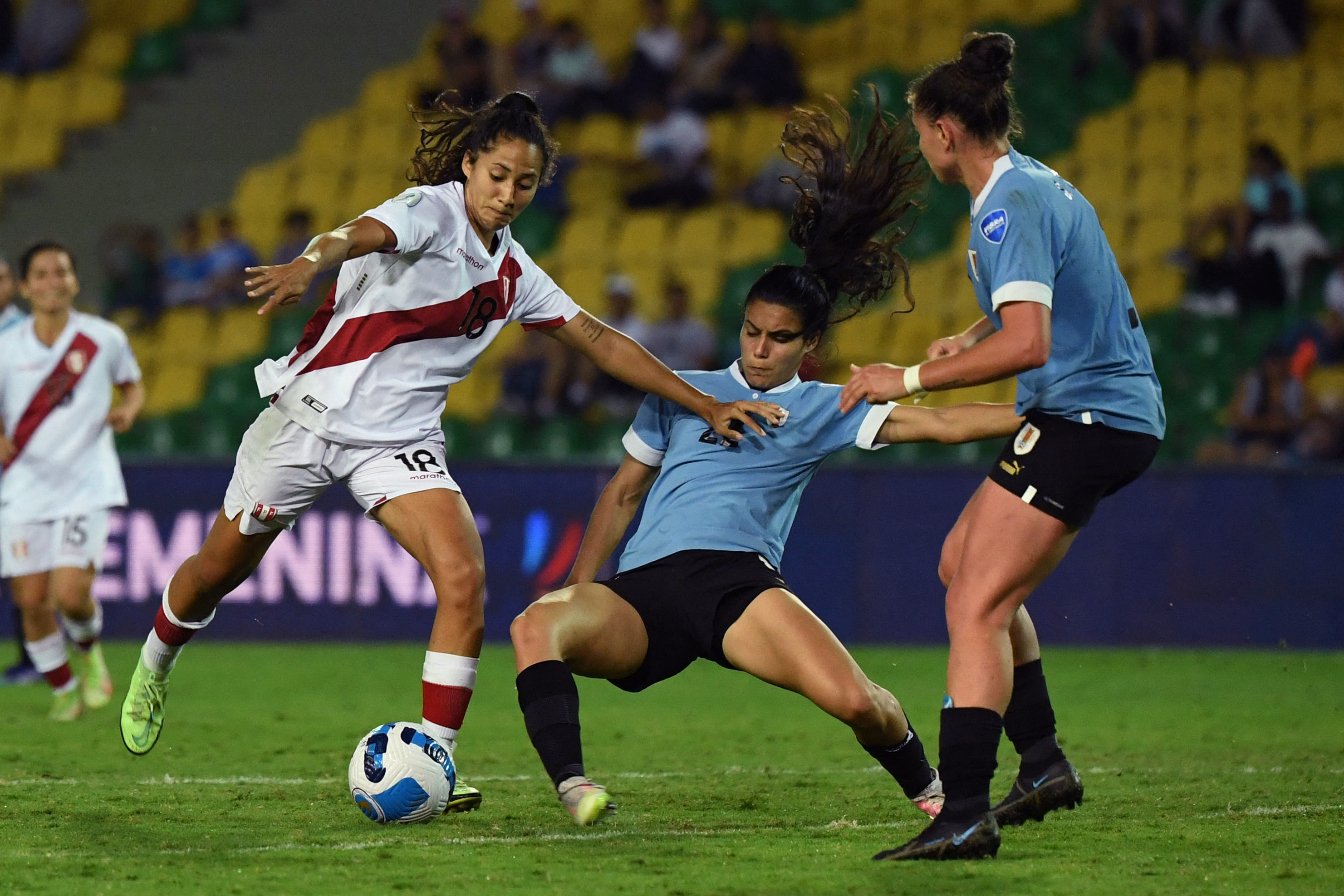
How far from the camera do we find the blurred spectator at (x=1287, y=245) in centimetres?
1267

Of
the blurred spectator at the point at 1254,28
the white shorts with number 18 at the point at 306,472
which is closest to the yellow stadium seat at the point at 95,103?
the blurred spectator at the point at 1254,28

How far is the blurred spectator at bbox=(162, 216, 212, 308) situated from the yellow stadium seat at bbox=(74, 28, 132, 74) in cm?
383

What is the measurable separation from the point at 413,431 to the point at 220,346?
9.94 m

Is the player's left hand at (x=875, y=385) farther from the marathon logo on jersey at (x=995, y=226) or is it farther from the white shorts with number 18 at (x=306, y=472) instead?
the white shorts with number 18 at (x=306, y=472)

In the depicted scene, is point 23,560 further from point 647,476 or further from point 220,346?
point 220,346

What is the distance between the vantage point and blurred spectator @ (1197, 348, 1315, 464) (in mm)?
11453

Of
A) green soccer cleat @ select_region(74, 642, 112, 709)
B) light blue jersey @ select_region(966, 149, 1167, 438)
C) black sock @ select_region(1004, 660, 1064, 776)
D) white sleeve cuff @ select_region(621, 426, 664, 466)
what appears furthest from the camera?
green soccer cleat @ select_region(74, 642, 112, 709)

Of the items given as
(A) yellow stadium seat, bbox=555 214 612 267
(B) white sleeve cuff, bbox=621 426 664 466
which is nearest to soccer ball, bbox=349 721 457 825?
(B) white sleeve cuff, bbox=621 426 664 466

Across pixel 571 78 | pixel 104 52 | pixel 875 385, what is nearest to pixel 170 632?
pixel 875 385

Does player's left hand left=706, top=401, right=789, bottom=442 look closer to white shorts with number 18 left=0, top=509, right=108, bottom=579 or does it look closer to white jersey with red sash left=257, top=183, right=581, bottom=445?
white jersey with red sash left=257, top=183, right=581, bottom=445

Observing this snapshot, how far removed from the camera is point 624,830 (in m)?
4.88

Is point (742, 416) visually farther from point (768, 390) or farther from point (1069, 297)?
point (1069, 297)

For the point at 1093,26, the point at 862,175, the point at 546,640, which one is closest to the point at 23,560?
the point at 546,640

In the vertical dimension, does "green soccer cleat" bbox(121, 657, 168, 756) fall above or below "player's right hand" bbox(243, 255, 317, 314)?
below
